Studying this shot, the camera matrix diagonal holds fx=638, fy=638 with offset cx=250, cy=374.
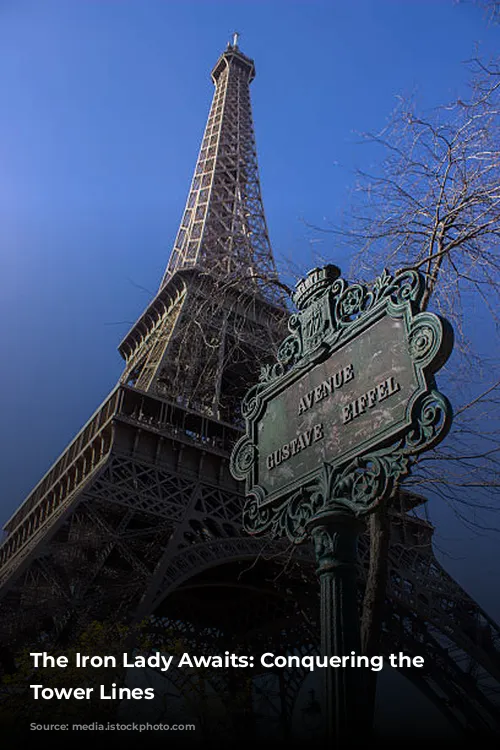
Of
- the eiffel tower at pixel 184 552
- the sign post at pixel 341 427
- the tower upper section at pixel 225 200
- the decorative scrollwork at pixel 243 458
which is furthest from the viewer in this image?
the tower upper section at pixel 225 200

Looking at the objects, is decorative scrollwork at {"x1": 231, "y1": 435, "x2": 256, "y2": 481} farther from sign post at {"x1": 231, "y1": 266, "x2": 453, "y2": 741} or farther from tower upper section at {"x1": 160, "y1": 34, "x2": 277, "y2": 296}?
tower upper section at {"x1": 160, "y1": 34, "x2": 277, "y2": 296}

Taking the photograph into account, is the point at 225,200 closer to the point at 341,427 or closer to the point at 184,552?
the point at 184,552

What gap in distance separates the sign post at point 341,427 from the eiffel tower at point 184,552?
5093 mm

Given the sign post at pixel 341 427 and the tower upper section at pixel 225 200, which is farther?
the tower upper section at pixel 225 200

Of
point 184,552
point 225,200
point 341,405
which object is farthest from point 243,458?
point 225,200

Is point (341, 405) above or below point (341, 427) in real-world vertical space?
above

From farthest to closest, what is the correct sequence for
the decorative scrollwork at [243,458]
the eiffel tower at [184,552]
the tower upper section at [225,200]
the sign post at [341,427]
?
the tower upper section at [225,200] < the eiffel tower at [184,552] < the decorative scrollwork at [243,458] < the sign post at [341,427]

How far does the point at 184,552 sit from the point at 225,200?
94.9 ft

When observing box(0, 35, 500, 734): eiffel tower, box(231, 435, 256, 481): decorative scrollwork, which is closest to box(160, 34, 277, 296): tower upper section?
box(0, 35, 500, 734): eiffel tower

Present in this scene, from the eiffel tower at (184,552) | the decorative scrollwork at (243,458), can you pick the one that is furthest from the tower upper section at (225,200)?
the decorative scrollwork at (243,458)

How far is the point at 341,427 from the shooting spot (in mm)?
3932

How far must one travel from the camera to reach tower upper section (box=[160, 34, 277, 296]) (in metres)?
38.1

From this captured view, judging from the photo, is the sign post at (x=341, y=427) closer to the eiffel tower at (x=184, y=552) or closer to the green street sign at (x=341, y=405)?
the green street sign at (x=341, y=405)

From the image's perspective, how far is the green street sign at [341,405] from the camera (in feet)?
11.5
